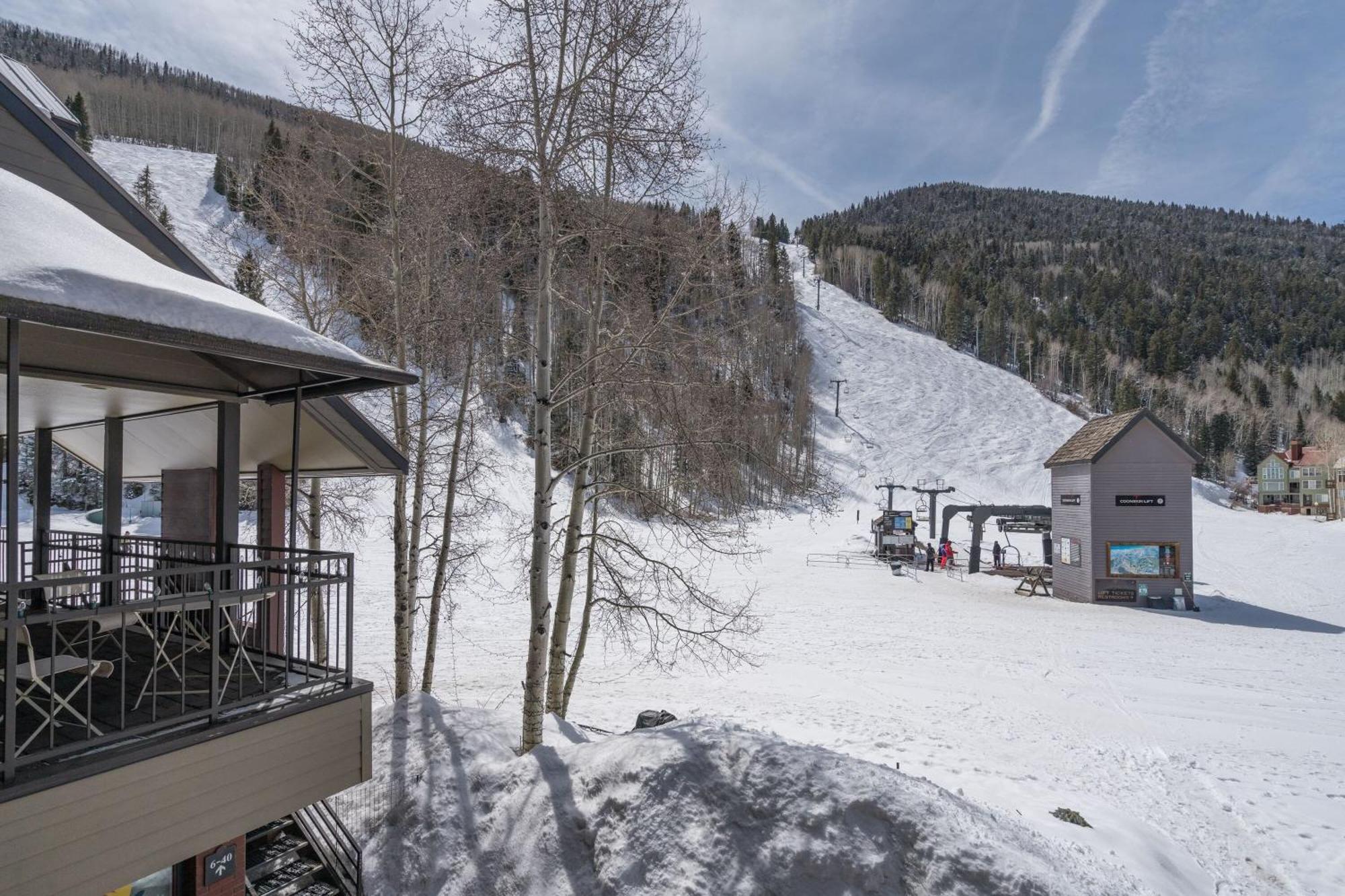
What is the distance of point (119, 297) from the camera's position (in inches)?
138

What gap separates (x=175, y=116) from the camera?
7388 cm

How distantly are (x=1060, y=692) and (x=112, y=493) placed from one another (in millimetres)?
15384

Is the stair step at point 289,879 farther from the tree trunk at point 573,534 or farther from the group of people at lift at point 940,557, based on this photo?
the group of people at lift at point 940,557

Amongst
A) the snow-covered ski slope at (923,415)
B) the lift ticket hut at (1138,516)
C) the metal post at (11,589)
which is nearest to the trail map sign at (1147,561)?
the lift ticket hut at (1138,516)

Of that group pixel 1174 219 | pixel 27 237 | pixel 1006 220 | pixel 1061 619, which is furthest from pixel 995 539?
pixel 1174 219

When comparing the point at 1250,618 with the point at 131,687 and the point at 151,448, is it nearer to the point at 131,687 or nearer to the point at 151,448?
the point at 131,687

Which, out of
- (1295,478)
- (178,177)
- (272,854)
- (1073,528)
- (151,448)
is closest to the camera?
(272,854)

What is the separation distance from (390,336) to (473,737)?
567 cm

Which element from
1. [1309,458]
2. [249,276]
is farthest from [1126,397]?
[249,276]

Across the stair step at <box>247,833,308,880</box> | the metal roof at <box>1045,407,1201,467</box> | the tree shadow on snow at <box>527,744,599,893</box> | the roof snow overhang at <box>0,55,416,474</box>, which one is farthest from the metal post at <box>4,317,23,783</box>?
the metal roof at <box>1045,407,1201,467</box>

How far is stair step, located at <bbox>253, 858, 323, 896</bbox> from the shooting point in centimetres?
677

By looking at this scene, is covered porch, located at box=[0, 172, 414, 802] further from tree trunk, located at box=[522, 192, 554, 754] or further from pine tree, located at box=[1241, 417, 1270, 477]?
pine tree, located at box=[1241, 417, 1270, 477]

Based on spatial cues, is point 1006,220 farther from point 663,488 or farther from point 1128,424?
point 663,488

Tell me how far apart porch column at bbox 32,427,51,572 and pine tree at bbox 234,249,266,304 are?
3.10 m
